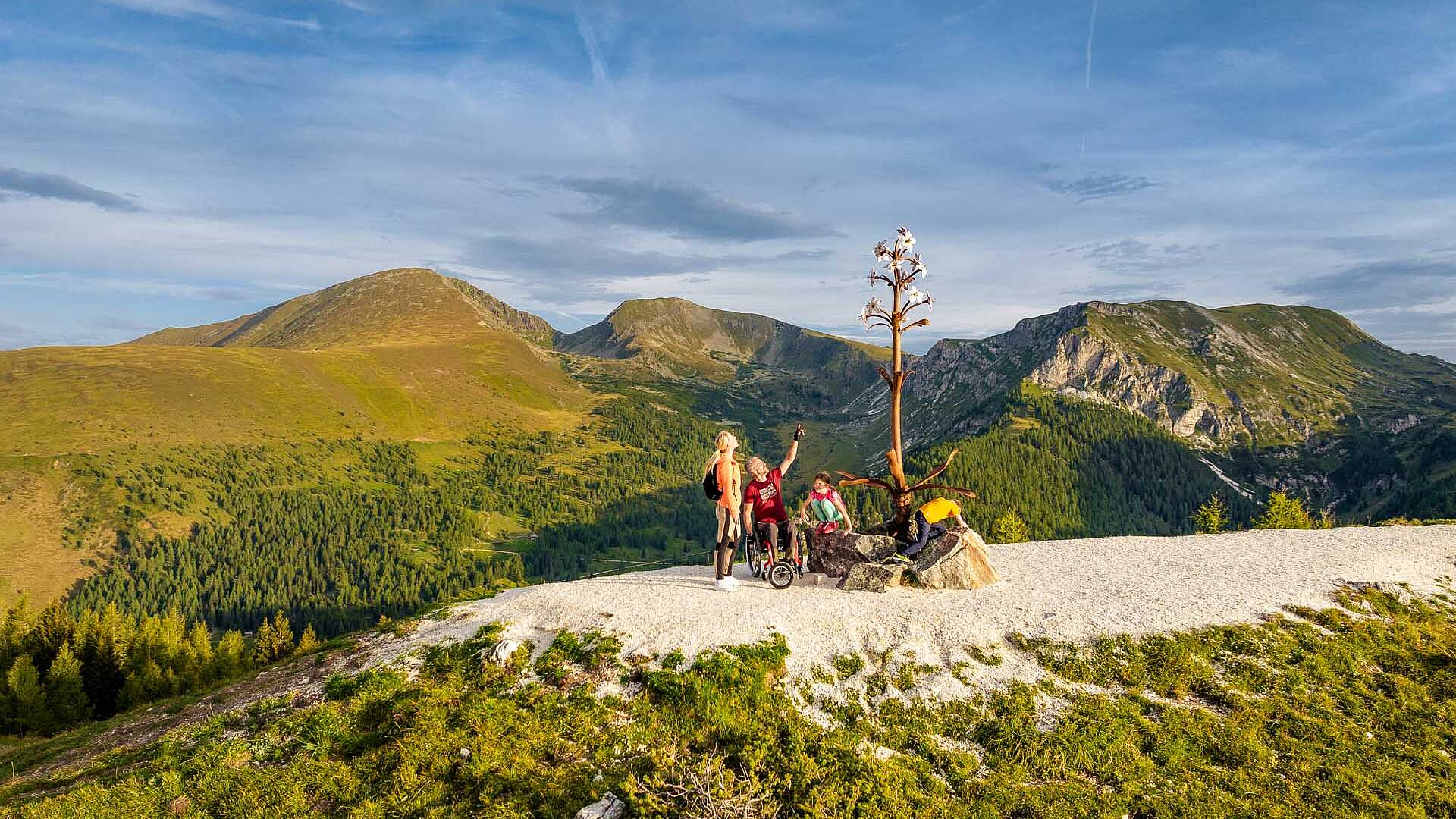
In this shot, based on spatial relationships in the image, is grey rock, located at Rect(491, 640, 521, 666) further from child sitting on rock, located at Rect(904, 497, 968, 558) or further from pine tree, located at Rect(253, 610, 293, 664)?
pine tree, located at Rect(253, 610, 293, 664)

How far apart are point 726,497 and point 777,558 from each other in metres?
3.34

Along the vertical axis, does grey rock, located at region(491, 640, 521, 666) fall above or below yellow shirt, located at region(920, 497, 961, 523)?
below

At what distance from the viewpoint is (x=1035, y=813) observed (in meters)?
11.3

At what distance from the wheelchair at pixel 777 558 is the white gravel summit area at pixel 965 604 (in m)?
0.50

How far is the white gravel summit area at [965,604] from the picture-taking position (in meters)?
17.4

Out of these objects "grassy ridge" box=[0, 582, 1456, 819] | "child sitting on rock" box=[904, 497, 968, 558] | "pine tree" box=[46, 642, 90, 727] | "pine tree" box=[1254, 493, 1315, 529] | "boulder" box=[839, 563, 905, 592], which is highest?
"child sitting on rock" box=[904, 497, 968, 558]

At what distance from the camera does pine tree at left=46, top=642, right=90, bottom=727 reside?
142ft

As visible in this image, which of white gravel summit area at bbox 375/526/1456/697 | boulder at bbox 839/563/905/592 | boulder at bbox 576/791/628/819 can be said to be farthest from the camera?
boulder at bbox 839/563/905/592

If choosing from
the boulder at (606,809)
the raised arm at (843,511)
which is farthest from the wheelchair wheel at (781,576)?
the boulder at (606,809)

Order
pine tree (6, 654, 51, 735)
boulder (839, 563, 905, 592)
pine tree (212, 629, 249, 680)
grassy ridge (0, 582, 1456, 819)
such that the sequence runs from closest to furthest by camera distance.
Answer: grassy ridge (0, 582, 1456, 819)
boulder (839, 563, 905, 592)
pine tree (6, 654, 51, 735)
pine tree (212, 629, 249, 680)

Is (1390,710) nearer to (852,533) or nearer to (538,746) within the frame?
(852,533)

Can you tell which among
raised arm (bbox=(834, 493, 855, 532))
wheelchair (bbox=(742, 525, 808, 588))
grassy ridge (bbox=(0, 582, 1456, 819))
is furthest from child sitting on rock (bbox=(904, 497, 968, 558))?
grassy ridge (bbox=(0, 582, 1456, 819))

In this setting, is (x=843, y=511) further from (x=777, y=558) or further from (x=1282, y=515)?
(x=1282, y=515)

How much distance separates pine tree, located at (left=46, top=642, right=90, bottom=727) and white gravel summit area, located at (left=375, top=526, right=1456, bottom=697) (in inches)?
1740
